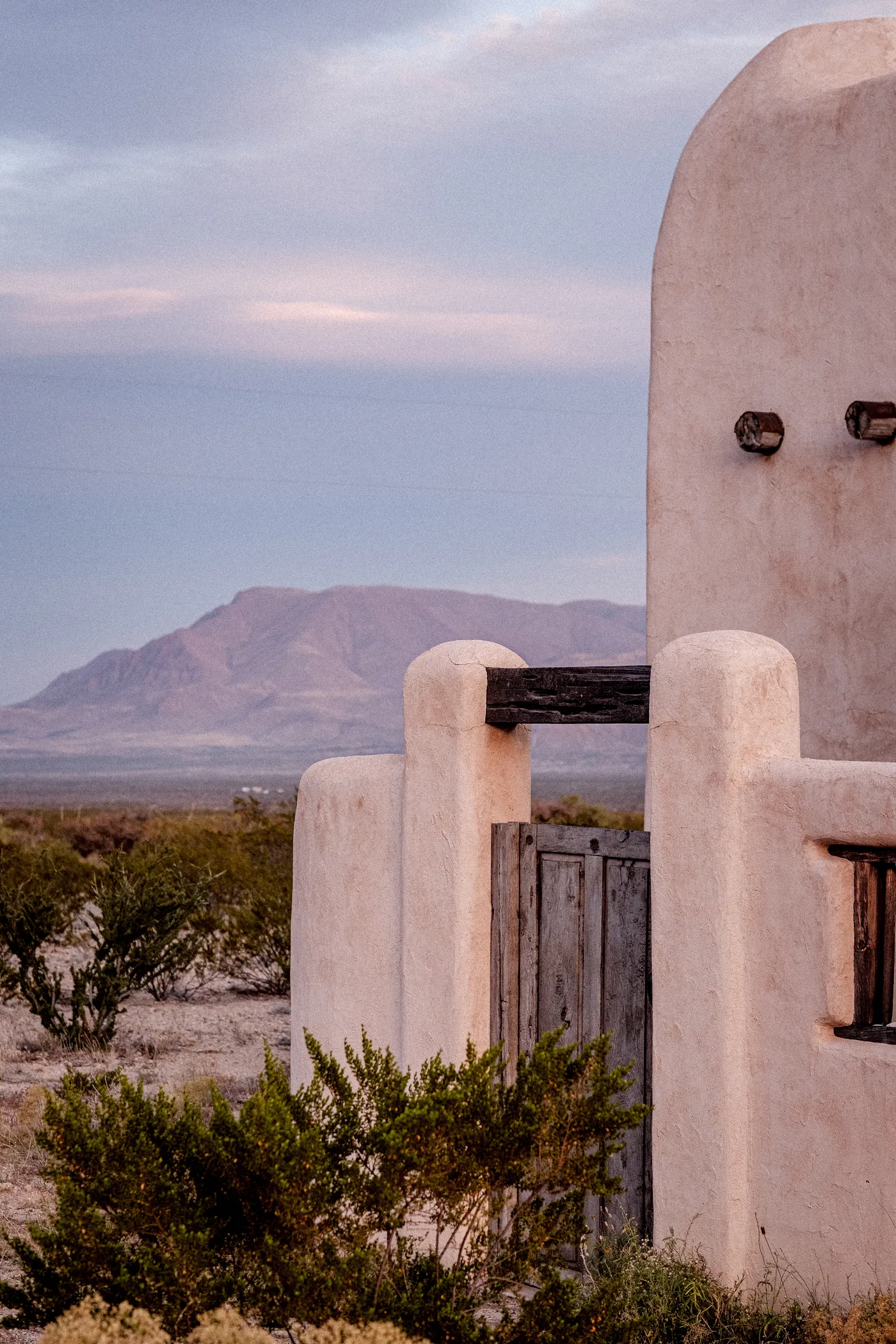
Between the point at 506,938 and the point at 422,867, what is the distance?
0.51 metres

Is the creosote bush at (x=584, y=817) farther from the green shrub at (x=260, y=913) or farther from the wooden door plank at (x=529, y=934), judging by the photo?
the wooden door plank at (x=529, y=934)

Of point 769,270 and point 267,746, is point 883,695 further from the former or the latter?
point 267,746

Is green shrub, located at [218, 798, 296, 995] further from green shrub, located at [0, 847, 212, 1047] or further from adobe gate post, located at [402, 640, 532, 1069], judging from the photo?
adobe gate post, located at [402, 640, 532, 1069]

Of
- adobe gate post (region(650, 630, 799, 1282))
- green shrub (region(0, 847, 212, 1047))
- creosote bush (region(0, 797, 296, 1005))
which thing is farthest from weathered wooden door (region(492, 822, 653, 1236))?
creosote bush (region(0, 797, 296, 1005))

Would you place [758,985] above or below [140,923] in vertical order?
above

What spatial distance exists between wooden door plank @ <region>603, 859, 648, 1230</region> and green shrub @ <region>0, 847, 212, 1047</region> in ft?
23.1

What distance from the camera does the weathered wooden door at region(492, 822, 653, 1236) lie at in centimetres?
Answer: 654

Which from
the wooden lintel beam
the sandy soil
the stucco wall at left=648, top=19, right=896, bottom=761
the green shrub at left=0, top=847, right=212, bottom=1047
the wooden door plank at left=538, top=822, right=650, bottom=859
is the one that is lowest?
the sandy soil

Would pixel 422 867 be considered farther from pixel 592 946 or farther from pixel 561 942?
pixel 592 946

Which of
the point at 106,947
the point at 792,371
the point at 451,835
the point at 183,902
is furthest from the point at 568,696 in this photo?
the point at 183,902

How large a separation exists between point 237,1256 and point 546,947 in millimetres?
2663

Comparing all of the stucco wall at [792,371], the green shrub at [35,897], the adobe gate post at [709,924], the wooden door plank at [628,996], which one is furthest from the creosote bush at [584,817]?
the adobe gate post at [709,924]

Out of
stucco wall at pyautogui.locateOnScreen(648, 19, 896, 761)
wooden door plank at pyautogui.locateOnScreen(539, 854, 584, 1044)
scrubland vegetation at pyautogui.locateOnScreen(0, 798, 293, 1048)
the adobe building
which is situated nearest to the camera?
the adobe building

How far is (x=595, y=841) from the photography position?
673cm
